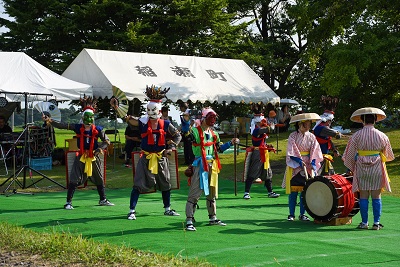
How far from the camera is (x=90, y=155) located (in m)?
11.8

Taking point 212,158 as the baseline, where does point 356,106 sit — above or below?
above

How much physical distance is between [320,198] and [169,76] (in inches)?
454

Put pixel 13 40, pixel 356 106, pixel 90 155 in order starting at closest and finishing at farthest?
pixel 90 155, pixel 356 106, pixel 13 40

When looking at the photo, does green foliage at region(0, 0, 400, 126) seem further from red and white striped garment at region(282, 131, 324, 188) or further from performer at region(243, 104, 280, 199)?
red and white striped garment at region(282, 131, 324, 188)

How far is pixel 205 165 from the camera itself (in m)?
9.43

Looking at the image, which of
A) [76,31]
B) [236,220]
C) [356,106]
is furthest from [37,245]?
[76,31]

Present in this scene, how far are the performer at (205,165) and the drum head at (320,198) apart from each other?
51.9 inches

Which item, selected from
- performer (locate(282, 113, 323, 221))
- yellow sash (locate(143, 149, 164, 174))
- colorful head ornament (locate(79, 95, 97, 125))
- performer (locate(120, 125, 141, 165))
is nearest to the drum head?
performer (locate(282, 113, 323, 221))

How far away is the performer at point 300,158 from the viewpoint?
10.4 meters

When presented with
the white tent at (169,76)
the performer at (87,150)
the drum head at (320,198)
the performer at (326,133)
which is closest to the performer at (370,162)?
the drum head at (320,198)

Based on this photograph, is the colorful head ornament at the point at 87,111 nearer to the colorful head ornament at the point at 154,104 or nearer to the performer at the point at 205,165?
the colorful head ornament at the point at 154,104

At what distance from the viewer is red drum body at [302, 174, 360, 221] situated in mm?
9656

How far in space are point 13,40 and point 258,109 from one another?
776 inches

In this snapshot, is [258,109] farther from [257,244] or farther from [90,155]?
[257,244]
